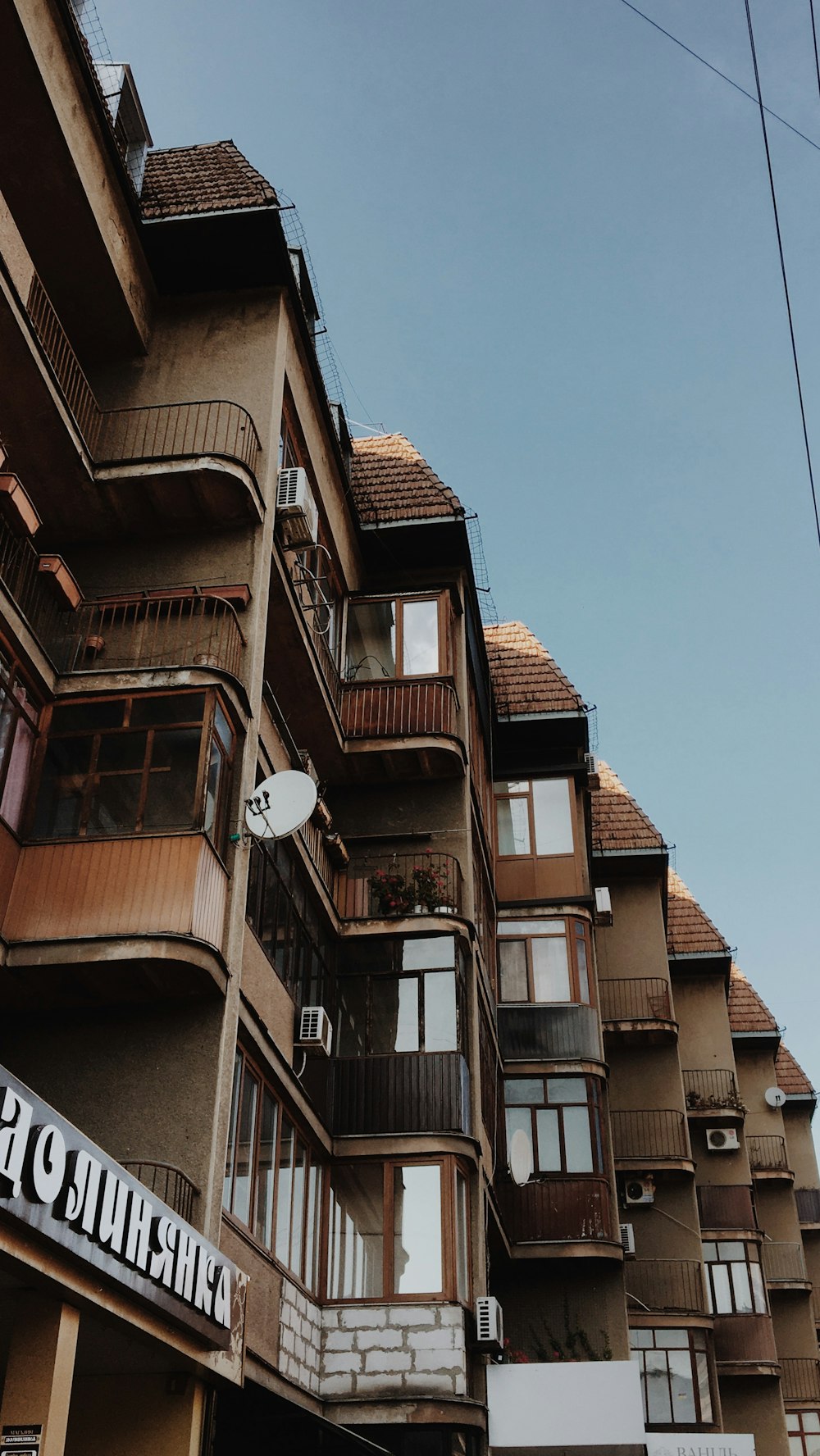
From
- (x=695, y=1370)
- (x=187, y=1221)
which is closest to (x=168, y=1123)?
(x=187, y=1221)

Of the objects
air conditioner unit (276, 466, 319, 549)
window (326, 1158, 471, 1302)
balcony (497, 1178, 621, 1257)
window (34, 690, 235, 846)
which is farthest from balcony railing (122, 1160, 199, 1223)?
balcony (497, 1178, 621, 1257)

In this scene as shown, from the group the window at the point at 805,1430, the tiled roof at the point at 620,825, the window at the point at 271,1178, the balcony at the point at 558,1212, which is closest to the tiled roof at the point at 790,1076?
the window at the point at 805,1430

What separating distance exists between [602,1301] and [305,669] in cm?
1273

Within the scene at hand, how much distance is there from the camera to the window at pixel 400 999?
63.1 feet

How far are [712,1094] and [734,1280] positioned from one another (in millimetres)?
4336

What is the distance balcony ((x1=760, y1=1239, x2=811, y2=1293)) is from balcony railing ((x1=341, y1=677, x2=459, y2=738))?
80.6 ft

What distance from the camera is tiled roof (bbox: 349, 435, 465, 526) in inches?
941

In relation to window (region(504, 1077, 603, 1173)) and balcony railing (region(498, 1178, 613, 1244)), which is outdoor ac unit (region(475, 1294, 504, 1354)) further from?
window (region(504, 1077, 603, 1173))

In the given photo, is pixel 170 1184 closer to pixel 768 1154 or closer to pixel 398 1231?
pixel 398 1231

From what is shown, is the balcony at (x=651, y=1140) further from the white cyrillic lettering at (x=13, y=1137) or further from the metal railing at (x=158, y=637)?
the white cyrillic lettering at (x=13, y=1137)

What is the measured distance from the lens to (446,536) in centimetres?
2392

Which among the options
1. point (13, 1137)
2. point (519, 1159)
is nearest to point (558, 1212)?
point (519, 1159)

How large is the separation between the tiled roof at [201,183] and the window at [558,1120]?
51.4 feet

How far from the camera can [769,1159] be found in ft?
131
